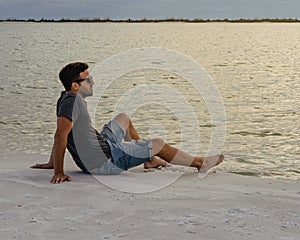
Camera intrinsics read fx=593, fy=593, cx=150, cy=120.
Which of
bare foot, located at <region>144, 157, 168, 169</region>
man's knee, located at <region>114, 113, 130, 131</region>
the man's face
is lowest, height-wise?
bare foot, located at <region>144, 157, 168, 169</region>

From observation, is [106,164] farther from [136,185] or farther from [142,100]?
[142,100]

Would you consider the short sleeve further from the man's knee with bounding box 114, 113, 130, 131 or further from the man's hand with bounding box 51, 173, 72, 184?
the man's knee with bounding box 114, 113, 130, 131

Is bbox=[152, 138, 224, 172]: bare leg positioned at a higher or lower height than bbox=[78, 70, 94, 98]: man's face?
lower

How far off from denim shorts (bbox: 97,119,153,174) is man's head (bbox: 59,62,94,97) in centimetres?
62

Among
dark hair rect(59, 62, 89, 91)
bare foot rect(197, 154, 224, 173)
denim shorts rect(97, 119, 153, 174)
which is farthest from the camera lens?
bare foot rect(197, 154, 224, 173)

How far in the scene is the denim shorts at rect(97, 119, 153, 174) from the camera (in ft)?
19.6

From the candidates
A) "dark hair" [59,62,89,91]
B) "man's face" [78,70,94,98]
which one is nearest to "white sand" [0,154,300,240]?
"man's face" [78,70,94,98]

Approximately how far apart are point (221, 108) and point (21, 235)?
9674 millimetres

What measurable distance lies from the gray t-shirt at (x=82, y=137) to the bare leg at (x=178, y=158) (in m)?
0.54

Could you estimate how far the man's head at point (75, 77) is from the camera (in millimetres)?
5723

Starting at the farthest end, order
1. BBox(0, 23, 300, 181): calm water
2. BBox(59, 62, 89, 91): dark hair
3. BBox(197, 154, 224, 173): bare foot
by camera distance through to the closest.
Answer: BBox(0, 23, 300, 181): calm water < BBox(197, 154, 224, 173): bare foot < BBox(59, 62, 89, 91): dark hair

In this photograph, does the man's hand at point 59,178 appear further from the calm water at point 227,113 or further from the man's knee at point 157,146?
the calm water at point 227,113

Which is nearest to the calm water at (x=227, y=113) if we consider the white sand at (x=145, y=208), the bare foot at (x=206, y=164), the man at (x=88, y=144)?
the bare foot at (x=206, y=164)

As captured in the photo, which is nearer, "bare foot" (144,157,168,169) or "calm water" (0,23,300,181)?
"bare foot" (144,157,168,169)
